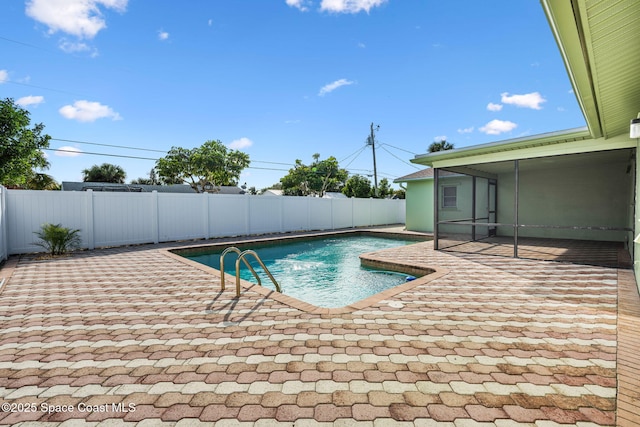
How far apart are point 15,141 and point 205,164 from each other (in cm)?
1901

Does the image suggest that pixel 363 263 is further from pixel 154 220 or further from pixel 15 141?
pixel 15 141

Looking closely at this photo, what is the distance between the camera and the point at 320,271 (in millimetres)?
7836

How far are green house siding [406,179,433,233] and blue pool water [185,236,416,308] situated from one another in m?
2.53

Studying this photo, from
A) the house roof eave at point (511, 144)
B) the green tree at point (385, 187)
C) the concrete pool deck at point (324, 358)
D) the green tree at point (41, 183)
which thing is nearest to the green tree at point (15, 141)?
the concrete pool deck at point (324, 358)

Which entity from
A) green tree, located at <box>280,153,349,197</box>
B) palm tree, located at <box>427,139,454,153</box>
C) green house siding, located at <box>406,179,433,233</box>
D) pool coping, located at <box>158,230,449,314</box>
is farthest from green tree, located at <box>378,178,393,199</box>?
pool coping, located at <box>158,230,449,314</box>

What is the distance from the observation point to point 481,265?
250 inches

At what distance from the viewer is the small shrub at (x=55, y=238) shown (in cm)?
786

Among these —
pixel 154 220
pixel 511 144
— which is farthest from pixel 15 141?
pixel 511 144

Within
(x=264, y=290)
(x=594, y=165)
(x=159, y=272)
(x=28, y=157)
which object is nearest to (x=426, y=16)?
(x=594, y=165)

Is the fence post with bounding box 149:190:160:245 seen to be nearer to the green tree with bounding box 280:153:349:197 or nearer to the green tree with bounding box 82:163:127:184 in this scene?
the green tree with bounding box 280:153:349:197

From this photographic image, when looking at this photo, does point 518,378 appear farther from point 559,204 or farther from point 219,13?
point 219,13

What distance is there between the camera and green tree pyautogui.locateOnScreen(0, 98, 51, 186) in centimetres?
830

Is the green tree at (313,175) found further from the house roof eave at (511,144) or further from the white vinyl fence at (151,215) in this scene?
the house roof eave at (511,144)

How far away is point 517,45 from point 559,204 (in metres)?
6.53
